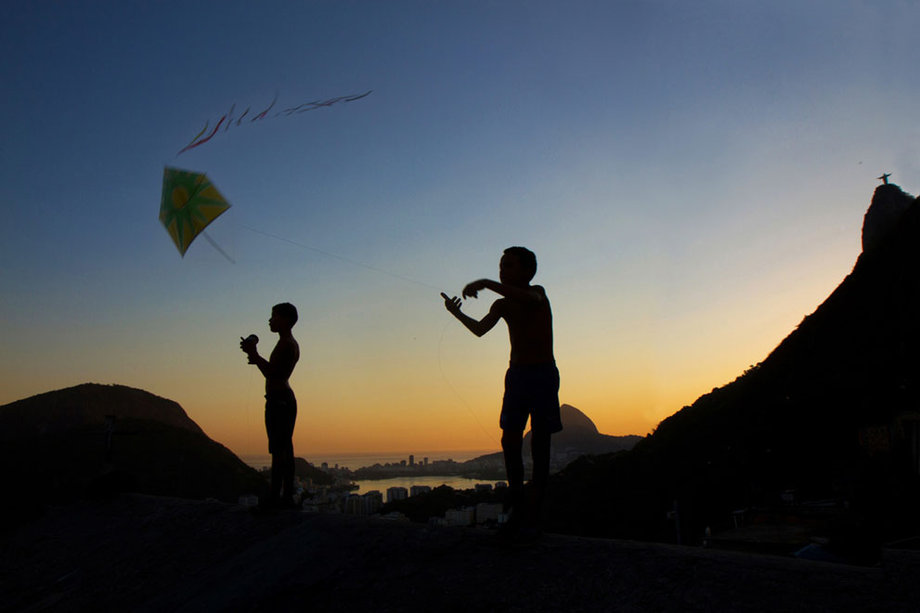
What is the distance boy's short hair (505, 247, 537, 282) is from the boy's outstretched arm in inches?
12.1

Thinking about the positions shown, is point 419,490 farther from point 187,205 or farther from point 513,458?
point 513,458

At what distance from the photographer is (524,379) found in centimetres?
334

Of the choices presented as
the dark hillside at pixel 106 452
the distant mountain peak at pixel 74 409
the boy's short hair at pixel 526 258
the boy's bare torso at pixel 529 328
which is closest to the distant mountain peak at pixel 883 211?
the boy's short hair at pixel 526 258

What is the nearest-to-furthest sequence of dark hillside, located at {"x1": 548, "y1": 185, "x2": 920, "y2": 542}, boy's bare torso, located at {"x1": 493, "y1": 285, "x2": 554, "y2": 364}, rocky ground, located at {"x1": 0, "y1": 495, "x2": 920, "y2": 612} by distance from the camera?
rocky ground, located at {"x1": 0, "y1": 495, "x2": 920, "y2": 612} < boy's bare torso, located at {"x1": 493, "y1": 285, "x2": 554, "y2": 364} < dark hillside, located at {"x1": 548, "y1": 185, "x2": 920, "y2": 542}

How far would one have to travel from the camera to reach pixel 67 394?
221 feet

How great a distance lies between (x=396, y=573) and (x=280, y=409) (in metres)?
2.39

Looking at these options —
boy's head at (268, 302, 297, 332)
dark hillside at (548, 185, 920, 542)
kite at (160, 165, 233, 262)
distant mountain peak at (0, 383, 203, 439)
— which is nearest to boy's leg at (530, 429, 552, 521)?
boy's head at (268, 302, 297, 332)

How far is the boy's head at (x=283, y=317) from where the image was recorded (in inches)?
200

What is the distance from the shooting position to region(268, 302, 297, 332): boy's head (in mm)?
5078

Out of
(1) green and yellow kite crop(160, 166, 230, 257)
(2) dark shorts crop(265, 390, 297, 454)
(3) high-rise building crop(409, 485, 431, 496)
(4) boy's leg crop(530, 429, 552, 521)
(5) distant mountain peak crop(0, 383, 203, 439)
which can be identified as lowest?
(3) high-rise building crop(409, 485, 431, 496)

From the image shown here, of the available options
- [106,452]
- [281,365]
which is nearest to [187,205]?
[281,365]

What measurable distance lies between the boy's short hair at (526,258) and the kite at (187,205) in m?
3.25

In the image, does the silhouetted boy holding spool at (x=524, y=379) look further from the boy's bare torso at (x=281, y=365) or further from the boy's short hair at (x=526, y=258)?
the boy's bare torso at (x=281, y=365)

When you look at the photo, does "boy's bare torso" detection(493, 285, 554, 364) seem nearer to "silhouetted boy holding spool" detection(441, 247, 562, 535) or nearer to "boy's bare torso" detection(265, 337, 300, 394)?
"silhouetted boy holding spool" detection(441, 247, 562, 535)
